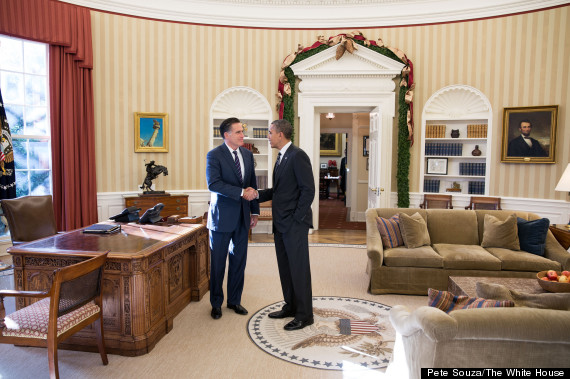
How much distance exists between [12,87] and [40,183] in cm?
152

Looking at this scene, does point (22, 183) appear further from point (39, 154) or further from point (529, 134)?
point (529, 134)

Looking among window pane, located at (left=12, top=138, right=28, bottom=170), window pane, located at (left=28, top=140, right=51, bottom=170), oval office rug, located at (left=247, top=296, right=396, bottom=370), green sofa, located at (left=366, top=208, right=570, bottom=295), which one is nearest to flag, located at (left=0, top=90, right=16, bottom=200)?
window pane, located at (left=12, top=138, right=28, bottom=170)

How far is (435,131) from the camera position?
7797mm

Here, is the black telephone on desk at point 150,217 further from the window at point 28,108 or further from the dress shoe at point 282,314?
the window at point 28,108

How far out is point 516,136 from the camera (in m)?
7.24

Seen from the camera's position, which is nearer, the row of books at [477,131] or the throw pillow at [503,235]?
the throw pillow at [503,235]

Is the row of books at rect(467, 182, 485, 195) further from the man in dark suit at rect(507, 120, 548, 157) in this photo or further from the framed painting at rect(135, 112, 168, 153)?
the framed painting at rect(135, 112, 168, 153)

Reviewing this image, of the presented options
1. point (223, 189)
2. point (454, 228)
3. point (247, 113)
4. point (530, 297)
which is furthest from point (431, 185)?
point (530, 297)

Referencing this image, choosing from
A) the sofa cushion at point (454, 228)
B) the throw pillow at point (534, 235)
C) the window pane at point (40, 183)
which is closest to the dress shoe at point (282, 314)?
the sofa cushion at point (454, 228)

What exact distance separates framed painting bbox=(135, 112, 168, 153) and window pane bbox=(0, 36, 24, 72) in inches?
75.1

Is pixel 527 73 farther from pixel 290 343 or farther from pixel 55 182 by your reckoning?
pixel 55 182

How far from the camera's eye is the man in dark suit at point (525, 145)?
23.3ft

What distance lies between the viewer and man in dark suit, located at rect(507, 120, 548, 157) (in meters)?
7.10

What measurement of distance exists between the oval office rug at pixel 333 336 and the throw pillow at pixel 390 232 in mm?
858
